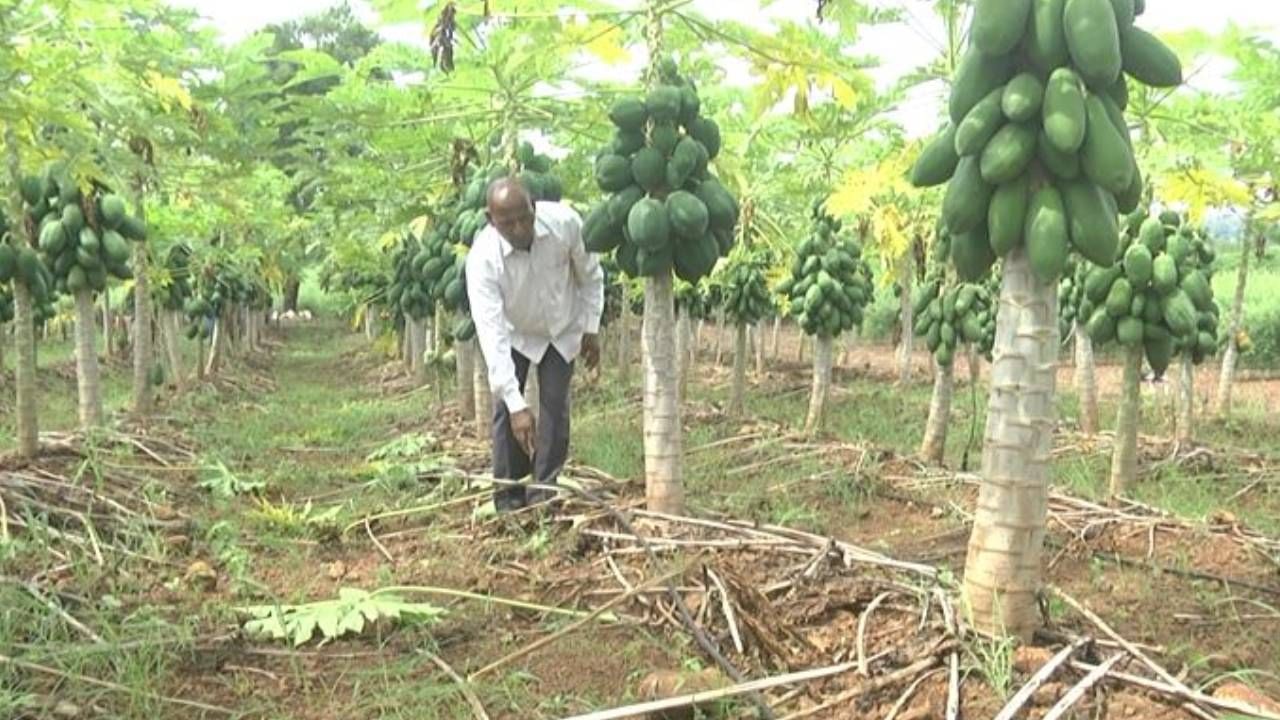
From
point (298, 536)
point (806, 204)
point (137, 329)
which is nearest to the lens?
point (298, 536)

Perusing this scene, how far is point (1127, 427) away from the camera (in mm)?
6258

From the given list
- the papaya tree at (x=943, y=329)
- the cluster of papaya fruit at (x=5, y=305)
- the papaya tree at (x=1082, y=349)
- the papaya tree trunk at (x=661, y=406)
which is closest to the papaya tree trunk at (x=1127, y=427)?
the papaya tree at (x=943, y=329)

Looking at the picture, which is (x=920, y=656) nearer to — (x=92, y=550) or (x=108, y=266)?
(x=92, y=550)

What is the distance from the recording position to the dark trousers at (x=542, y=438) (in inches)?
206

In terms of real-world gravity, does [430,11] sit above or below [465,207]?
above

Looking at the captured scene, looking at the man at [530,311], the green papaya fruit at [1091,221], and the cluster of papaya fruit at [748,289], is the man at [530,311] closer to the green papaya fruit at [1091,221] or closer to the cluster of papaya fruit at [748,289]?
the green papaya fruit at [1091,221]

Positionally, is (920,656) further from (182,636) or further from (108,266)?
(108,266)

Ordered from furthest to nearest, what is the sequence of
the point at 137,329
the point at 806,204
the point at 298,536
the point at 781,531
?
the point at 806,204 → the point at 137,329 → the point at 298,536 → the point at 781,531

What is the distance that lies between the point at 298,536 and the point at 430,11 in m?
2.45

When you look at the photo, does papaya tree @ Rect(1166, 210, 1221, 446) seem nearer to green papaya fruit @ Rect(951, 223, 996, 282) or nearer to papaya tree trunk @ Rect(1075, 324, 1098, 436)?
papaya tree trunk @ Rect(1075, 324, 1098, 436)

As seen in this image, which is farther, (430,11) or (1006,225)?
(430,11)

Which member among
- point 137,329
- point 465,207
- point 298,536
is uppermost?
point 465,207

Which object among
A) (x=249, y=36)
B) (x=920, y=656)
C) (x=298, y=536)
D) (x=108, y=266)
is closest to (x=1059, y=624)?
(x=920, y=656)

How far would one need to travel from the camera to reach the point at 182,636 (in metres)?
3.32
